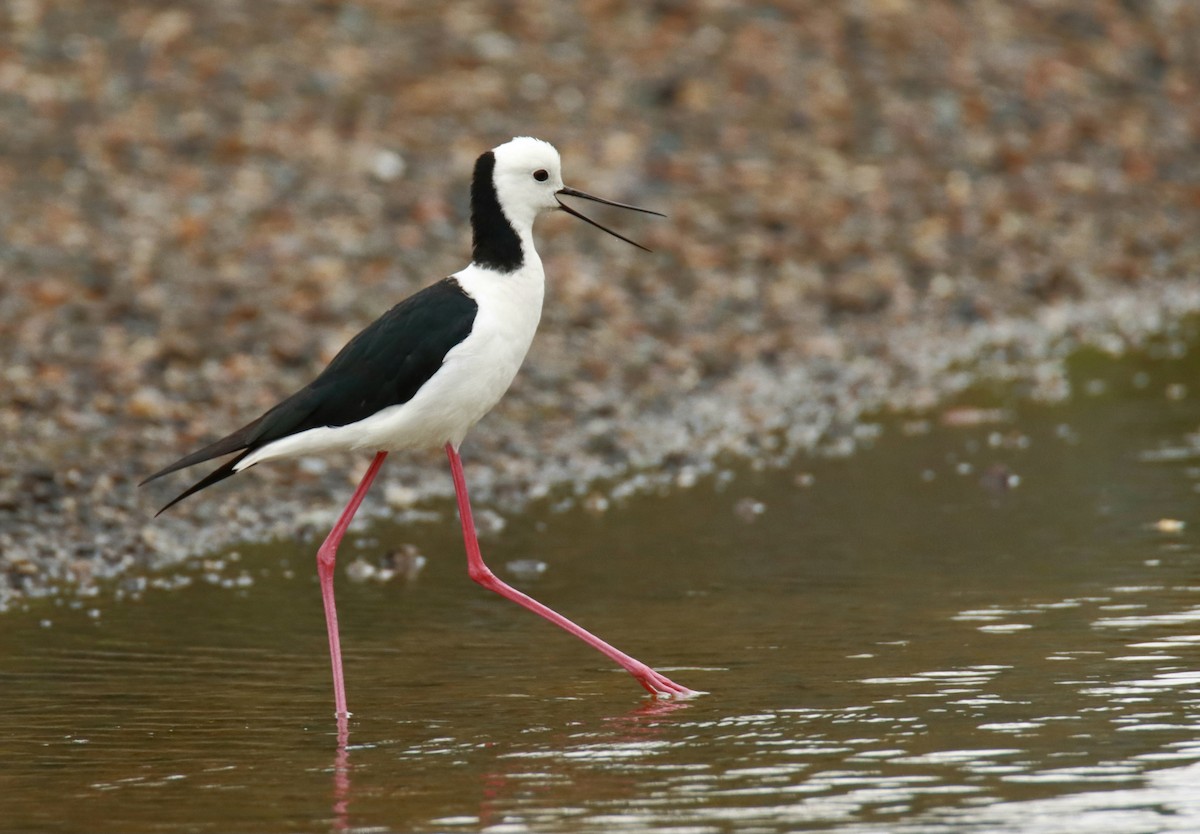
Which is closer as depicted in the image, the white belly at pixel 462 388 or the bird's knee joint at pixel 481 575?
the white belly at pixel 462 388

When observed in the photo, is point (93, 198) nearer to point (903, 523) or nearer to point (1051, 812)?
point (903, 523)

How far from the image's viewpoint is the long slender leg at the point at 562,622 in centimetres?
574

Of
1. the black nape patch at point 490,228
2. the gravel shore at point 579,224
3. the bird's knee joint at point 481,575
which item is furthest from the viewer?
the gravel shore at point 579,224

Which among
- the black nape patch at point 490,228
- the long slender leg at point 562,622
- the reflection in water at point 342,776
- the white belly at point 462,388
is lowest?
the reflection in water at point 342,776

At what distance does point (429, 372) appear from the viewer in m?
Answer: 6.16

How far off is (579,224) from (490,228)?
6.69m

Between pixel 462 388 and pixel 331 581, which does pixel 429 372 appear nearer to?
pixel 462 388

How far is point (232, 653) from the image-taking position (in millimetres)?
6418

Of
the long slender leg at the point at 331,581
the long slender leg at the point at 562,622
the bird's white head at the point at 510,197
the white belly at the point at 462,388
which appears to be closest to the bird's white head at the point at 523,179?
the bird's white head at the point at 510,197

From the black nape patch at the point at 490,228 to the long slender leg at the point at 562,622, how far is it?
67 cm

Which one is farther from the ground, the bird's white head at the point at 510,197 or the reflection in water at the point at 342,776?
the bird's white head at the point at 510,197

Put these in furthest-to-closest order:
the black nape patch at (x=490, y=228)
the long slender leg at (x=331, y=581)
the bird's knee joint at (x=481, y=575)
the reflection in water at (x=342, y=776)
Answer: the bird's knee joint at (x=481, y=575), the black nape patch at (x=490, y=228), the long slender leg at (x=331, y=581), the reflection in water at (x=342, y=776)

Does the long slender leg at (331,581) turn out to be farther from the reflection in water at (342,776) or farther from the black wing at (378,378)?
the black wing at (378,378)

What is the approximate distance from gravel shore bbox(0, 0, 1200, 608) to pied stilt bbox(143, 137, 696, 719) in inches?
64.5
